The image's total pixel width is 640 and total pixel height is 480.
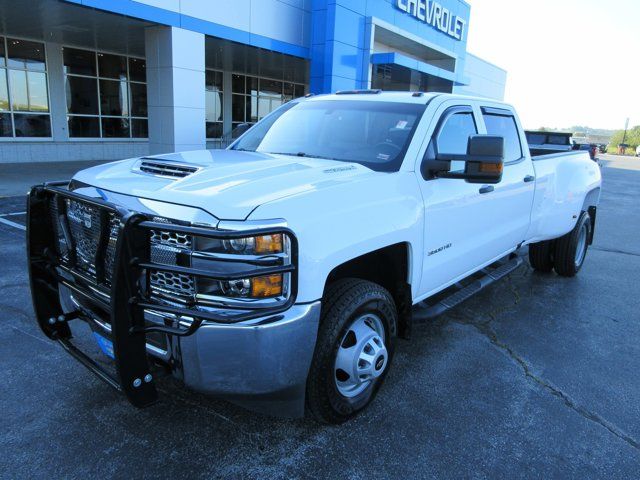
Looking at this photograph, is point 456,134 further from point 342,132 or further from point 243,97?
point 243,97

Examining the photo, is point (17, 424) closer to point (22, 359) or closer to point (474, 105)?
point (22, 359)

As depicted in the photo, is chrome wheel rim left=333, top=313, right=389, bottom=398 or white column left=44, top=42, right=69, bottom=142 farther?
white column left=44, top=42, right=69, bottom=142

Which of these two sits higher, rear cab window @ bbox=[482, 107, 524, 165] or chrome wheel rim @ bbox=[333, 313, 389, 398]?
rear cab window @ bbox=[482, 107, 524, 165]

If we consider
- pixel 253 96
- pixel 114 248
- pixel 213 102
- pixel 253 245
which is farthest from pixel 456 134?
pixel 253 96

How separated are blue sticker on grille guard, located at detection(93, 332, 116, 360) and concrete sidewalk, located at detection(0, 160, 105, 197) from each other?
29.1 feet

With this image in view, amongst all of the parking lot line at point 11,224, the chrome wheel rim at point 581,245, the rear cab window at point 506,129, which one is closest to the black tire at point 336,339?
the rear cab window at point 506,129

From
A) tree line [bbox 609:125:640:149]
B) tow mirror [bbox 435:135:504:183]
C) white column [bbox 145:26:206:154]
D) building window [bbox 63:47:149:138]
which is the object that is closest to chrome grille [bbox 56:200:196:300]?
tow mirror [bbox 435:135:504:183]

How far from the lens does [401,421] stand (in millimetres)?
3049

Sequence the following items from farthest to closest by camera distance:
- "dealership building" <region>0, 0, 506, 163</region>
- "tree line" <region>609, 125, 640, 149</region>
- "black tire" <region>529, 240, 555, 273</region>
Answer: "tree line" <region>609, 125, 640, 149</region> → "dealership building" <region>0, 0, 506, 163</region> → "black tire" <region>529, 240, 555, 273</region>

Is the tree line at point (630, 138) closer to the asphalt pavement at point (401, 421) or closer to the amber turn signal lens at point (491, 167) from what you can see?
the asphalt pavement at point (401, 421)

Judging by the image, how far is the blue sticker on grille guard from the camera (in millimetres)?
2654

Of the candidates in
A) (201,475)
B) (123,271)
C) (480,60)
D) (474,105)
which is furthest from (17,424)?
(480,60)

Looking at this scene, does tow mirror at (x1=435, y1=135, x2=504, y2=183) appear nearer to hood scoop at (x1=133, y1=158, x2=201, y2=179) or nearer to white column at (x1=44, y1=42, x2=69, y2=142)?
hood scoop at (x1=133, y1=158, x2=201, y2=179)

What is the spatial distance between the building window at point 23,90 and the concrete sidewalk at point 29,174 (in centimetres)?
134
